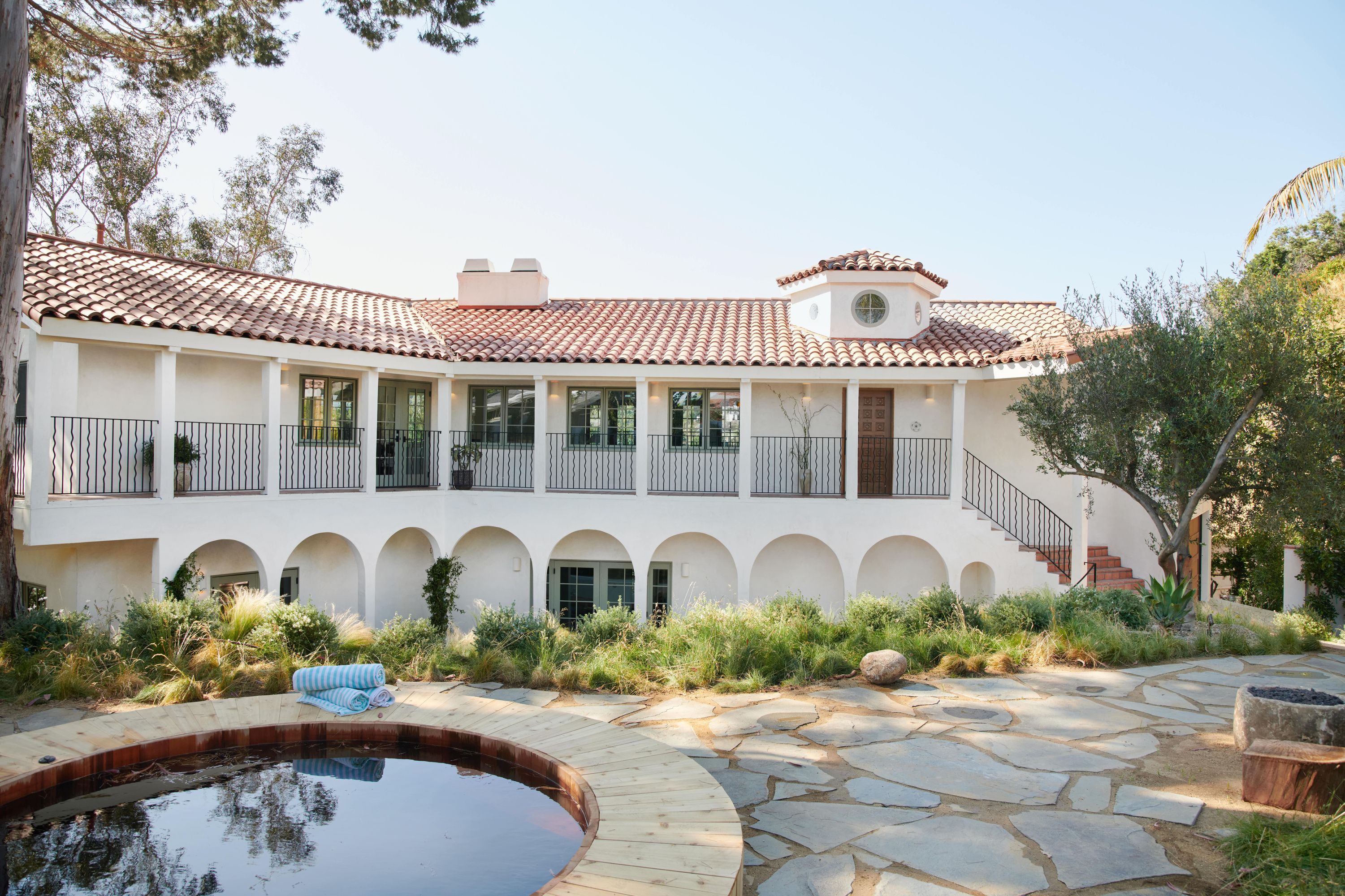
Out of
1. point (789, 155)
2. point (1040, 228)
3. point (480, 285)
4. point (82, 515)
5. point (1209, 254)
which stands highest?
point (789, 155)

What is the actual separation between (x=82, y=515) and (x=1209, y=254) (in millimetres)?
14701

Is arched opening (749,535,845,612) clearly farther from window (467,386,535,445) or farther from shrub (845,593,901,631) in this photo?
window (467,386,535,445)

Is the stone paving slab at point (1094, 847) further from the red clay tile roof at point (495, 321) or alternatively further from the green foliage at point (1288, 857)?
the red clay tile roof at point (495, 321)

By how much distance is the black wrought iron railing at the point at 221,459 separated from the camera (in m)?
12.4

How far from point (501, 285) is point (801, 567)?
972 cm

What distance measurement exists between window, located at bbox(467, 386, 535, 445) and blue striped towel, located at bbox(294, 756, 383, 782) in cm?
1108

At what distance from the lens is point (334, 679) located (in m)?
6.76

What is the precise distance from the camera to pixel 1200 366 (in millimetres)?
9469

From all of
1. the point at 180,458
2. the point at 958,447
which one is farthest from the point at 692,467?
the point at 180,458

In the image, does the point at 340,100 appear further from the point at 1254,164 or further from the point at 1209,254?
the point at 1254,164

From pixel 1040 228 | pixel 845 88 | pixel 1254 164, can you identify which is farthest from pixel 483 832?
pixel 1254 164

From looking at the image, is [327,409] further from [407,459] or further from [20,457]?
[20,457]

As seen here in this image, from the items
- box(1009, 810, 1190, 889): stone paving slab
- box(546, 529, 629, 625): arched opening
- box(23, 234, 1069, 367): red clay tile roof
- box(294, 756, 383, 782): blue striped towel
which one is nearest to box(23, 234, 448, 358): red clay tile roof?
box(23, 234, 1069, 367): red clay tile roof

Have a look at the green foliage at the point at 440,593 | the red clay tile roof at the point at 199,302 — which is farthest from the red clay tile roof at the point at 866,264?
the green foliage at the point at 440,593
